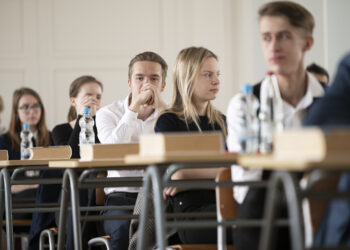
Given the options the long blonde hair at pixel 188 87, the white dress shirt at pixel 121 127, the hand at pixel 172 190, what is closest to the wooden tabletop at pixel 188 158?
the hand at pixel 172 190

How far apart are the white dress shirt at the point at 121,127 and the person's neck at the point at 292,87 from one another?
1.16 metres

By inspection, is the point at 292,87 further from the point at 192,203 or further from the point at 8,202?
the point at 8,202

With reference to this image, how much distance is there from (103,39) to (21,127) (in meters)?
2.33

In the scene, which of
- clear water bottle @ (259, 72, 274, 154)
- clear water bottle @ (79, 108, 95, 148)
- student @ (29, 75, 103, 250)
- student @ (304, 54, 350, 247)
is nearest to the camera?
student @ (304, 54, 350, 247)

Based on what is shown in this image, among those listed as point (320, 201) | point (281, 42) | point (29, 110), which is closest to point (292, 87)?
point (281, 42)

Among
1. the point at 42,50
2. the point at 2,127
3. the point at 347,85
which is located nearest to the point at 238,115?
the point at 347,85

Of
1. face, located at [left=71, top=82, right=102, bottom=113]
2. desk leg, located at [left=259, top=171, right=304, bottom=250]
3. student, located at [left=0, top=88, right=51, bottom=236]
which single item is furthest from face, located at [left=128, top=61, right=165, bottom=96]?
desk leg, located at [left=259, top=171, right=304, bottom=250]

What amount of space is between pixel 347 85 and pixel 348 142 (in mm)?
420

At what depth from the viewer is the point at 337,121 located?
6.42 feet

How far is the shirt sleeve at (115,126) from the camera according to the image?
3.70m

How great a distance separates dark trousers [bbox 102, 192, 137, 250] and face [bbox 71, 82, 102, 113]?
3.80 ft

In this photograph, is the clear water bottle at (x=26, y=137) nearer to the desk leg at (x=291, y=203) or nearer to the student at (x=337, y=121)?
the student at (x=337, y=121)

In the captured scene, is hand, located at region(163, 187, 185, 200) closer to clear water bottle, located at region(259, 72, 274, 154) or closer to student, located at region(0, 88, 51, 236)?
clear water bottle, located at region(259, 72, 274, 154)

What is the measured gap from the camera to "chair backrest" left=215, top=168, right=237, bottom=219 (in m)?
2.53
